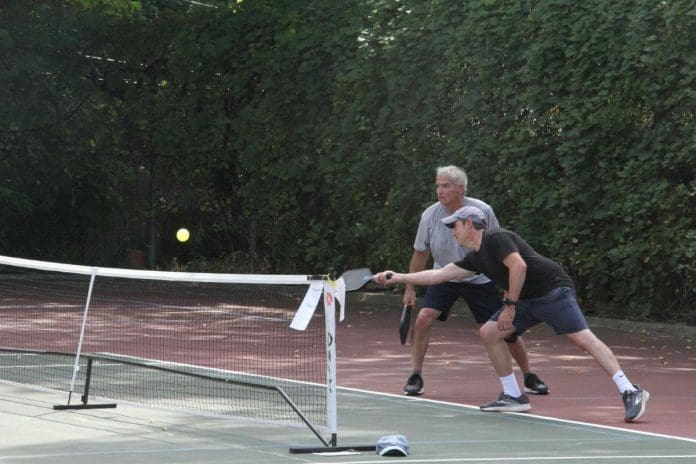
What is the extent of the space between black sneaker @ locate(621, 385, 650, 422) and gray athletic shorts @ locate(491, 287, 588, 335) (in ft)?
2.02

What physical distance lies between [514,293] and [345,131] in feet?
34.6

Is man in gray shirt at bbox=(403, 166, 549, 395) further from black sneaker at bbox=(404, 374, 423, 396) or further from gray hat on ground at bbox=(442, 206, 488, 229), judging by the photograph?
gray hat on ground at bbox=(442, 206, 488, 229)

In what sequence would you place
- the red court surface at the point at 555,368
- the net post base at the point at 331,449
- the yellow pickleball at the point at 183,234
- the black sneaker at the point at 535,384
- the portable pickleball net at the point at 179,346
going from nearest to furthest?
the net post base at the point at 331,449 < the portable pickleball net at the point at 179,346 < the red court surface at the point at 555,368 < the black sneaker at the point at 535,384 < the yellow pickleball at the point at 183,234

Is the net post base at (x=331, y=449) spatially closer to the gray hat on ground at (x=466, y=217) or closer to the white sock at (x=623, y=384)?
the gray hat on ground at (x=466, y=217)

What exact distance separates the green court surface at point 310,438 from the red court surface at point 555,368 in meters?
0.60

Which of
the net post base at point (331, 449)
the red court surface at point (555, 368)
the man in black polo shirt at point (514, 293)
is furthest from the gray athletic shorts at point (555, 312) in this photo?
the net post base at point (331, 449)

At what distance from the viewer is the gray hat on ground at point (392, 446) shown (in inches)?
317

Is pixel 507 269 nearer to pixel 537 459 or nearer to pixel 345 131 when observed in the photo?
pixel 537 459

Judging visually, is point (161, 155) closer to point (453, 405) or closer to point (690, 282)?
point (690, 282)

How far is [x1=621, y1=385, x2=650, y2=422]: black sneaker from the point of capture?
9.59 m

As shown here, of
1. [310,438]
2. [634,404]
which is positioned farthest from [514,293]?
[310,438]

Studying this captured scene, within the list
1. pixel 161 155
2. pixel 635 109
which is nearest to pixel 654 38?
pixel 635 109

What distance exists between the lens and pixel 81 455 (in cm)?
804

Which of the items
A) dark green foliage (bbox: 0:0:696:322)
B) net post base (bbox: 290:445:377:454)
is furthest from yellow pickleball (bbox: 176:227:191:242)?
net post base (bbox: 290:445:377:454)
